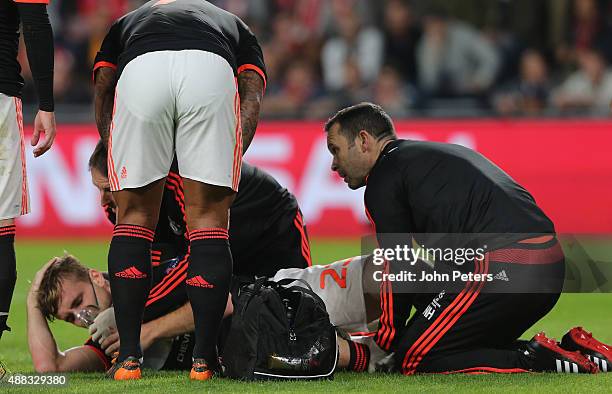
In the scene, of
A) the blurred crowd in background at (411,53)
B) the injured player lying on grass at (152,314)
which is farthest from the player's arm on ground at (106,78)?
the blurred crowd in background at (411,53)

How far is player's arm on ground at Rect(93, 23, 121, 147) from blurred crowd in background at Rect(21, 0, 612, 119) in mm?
7111

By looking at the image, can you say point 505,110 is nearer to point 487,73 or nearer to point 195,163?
point 487,73

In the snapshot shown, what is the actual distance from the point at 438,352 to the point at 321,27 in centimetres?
1002

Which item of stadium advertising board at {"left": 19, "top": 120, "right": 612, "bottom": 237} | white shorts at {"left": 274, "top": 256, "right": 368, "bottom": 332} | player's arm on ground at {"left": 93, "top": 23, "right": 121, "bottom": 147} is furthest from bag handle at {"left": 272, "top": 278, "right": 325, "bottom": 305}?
stadium advertising board at {"left": 19, "top": 120, "right": 612, "bottom": 237}

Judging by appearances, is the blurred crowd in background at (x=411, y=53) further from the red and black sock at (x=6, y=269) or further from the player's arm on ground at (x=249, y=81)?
the red and black sock at (x=6, y=269)

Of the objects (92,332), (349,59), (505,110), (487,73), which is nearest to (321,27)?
(349,59)

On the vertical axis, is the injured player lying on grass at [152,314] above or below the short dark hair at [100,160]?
below

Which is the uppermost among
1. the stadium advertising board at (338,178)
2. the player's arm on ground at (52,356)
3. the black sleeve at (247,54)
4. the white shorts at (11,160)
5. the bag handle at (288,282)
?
the black sleeve at (247,54)

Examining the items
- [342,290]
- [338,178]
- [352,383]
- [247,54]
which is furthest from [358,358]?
[338,178]

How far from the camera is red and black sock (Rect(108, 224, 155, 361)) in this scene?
190 inches

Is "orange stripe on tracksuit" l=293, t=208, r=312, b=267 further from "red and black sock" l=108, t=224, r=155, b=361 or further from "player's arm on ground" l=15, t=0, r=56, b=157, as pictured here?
"player's arm on ground" l=15, t=0, r=56, b=157

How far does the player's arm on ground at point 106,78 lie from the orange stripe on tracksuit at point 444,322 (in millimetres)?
1822

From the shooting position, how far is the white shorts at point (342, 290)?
5.61 metres

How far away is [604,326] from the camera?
6.82 m
